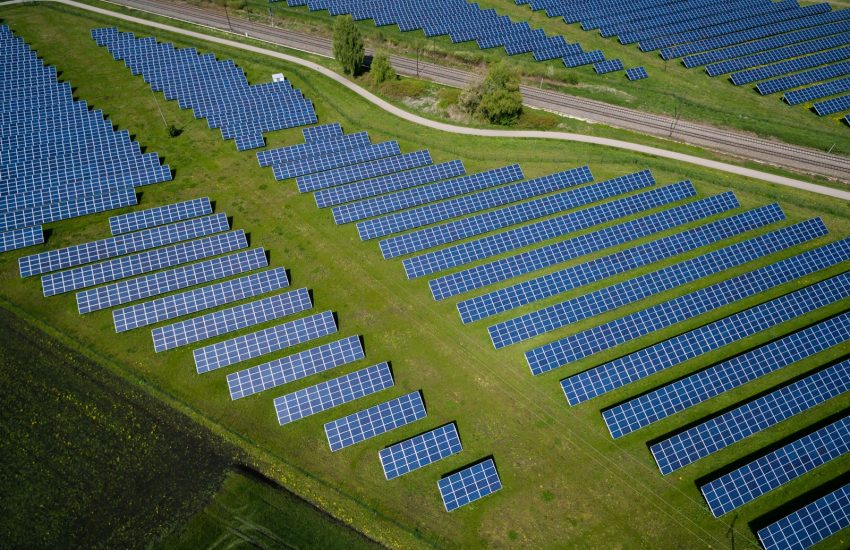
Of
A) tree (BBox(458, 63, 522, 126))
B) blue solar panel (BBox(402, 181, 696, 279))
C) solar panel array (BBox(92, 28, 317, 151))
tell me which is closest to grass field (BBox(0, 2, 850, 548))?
blue solar panel (BBox(402, 181, 696, 279))

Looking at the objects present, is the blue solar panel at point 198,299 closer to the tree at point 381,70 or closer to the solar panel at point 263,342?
the solar panel at point 263,342

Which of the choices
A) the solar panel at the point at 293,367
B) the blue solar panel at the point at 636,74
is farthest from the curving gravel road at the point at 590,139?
the solar panel at the point at 293,367

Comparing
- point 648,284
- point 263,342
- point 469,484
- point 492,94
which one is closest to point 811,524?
point 648,284

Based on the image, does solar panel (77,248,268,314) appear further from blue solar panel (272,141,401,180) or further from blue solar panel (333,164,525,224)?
blue solar panel (272,141,401,180)

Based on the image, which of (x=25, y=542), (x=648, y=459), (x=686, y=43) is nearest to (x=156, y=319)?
(x=25, y=542)

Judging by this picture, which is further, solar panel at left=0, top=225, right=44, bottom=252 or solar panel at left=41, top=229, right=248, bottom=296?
solar panel at left=0, top=225, right=44, bottom=252

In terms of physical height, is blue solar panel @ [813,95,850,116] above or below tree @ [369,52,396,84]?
below
